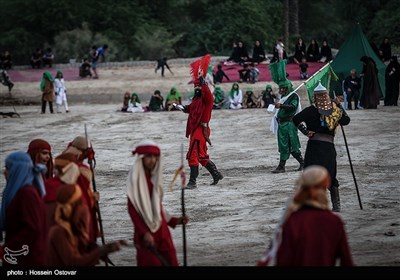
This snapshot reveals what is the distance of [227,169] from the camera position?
64.3ft

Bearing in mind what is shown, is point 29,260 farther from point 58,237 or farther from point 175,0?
point 175,0

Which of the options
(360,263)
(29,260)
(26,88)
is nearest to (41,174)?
(29,260)

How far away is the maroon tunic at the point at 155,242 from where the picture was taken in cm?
915

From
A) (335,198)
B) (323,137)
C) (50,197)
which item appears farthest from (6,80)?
(50,197)

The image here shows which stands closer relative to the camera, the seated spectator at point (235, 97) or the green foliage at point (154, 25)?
the seated spectator at point (235, 97)

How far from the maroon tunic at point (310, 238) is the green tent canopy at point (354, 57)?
23.7m

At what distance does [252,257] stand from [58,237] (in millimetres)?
4189

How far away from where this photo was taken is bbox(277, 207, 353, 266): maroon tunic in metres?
7.53

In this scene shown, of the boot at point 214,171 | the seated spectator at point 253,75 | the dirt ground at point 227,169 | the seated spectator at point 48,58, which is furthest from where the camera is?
the seated spectator at point 48,58

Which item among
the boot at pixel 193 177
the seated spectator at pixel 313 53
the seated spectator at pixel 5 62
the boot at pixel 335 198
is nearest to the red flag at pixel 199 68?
the boot at pixel 193 177

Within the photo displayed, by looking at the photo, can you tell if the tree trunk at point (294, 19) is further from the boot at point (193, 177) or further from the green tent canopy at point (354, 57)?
the boot at point (193, 177)

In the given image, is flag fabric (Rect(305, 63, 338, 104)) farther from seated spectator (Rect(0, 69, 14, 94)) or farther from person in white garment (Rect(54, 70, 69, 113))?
seated spectator (Rect(0, 69, 14, 94))

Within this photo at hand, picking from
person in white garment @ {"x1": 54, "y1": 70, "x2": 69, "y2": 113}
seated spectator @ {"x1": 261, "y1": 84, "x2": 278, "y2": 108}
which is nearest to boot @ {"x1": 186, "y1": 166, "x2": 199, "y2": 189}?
seated spectator @ {"x1": 261, "y1": 84, "x2": 278, "y2": 108}

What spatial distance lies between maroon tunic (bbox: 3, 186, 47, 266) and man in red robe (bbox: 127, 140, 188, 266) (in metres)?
0.69
